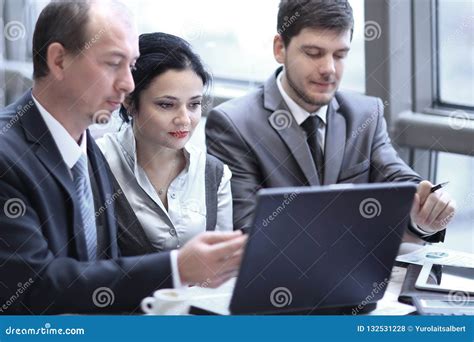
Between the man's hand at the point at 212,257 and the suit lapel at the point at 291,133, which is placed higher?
the suit lapel at the point at 291,133

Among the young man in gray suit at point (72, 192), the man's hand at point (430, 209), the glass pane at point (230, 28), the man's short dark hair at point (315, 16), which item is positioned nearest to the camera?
the young man in gray suit at point (72, 192)

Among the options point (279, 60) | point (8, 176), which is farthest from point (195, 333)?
point (279, 60)

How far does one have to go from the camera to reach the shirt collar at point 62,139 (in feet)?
6.91

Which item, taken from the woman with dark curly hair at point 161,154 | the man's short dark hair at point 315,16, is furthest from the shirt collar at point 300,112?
the woman with dark curly hair at point 161,154

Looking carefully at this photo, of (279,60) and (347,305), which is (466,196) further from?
(347,305)

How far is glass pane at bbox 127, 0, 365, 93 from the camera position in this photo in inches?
111

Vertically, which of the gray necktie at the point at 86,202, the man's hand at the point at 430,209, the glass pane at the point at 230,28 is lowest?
the man's hand at the point at 430,209

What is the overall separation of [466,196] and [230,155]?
2.82ft

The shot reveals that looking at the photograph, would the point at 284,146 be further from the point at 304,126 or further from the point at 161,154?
the point at 161,154

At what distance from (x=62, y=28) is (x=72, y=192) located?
377mm

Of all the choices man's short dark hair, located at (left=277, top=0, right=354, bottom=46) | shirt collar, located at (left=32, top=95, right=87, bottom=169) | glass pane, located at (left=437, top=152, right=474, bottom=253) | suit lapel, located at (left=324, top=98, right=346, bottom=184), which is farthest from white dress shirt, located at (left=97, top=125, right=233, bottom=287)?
glass pane, located at (left=437, top=152, right=474, bottom=253)

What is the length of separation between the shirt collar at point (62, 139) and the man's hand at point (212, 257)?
0.38 meters

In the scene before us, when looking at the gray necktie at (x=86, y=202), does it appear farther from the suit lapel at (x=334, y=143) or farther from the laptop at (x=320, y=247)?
the suit lapel at (x=334, y=143)

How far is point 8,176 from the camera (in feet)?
6.56
